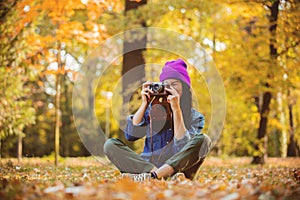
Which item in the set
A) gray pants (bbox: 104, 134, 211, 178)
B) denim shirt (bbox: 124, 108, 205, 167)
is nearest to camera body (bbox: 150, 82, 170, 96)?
denim shirt (bbox: 124, 108, 205, 167)

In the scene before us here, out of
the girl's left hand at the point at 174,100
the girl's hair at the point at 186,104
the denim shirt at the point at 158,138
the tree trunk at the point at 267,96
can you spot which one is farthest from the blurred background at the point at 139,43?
the girl's left hand at the point at 174,100

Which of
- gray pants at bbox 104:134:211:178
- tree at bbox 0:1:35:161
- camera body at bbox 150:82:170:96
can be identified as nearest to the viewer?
gray pants at bbox 104:134:211:178

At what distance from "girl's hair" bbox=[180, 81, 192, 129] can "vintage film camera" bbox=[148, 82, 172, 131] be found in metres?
0.17

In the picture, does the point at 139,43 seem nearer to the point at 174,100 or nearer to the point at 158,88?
the point at 158,88

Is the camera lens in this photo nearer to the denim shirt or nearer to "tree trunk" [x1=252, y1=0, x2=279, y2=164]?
the denim shirt

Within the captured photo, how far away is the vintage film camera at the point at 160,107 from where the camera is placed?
4047 millimetres

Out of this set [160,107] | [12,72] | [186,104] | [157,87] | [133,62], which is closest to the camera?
[157,87]

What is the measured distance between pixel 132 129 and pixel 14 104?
171 inches

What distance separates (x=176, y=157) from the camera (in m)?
3.76

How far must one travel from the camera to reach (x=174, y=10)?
819 cm

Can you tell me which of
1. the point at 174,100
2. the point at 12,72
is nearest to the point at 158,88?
the point at 174,100

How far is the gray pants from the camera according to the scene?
3.74 metres

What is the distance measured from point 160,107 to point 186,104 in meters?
0.30

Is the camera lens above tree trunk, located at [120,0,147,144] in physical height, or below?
below
